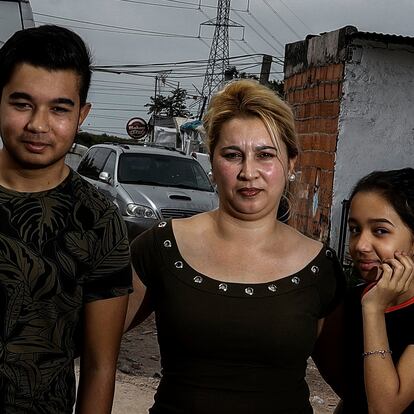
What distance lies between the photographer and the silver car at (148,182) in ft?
35.1

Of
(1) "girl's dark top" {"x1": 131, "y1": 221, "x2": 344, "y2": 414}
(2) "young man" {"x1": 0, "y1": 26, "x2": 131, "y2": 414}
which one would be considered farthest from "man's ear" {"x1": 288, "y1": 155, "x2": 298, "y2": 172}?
(2) "young man" {"x1": 0, "y1": 26, "x2": 131, "y2": 414}

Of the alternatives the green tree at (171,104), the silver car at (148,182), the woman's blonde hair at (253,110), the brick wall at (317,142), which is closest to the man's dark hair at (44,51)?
the woman's blonde hair at (253,110)

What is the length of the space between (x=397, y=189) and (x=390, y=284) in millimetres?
306

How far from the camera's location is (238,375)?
88.5 inches

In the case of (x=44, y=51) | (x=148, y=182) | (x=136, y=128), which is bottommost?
(x=148, y=182)

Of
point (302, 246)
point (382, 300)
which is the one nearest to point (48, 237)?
point (302, 246)

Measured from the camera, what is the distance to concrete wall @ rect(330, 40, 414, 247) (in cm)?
775

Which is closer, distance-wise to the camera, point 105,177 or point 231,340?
point 231,340

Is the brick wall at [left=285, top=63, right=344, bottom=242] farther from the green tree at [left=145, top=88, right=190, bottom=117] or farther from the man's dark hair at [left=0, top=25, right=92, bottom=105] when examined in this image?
the green tree at [left=145, top=88, right=190, bottom=117]

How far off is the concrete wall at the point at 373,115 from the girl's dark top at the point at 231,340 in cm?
555

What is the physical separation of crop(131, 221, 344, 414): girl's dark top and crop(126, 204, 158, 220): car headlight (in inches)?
326

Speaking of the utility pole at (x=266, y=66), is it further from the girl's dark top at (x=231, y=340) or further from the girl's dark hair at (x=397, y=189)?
the girl's dark top at (x=231, y=340)

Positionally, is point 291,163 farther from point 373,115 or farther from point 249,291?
point 373,115

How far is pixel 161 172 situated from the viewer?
466 inches
